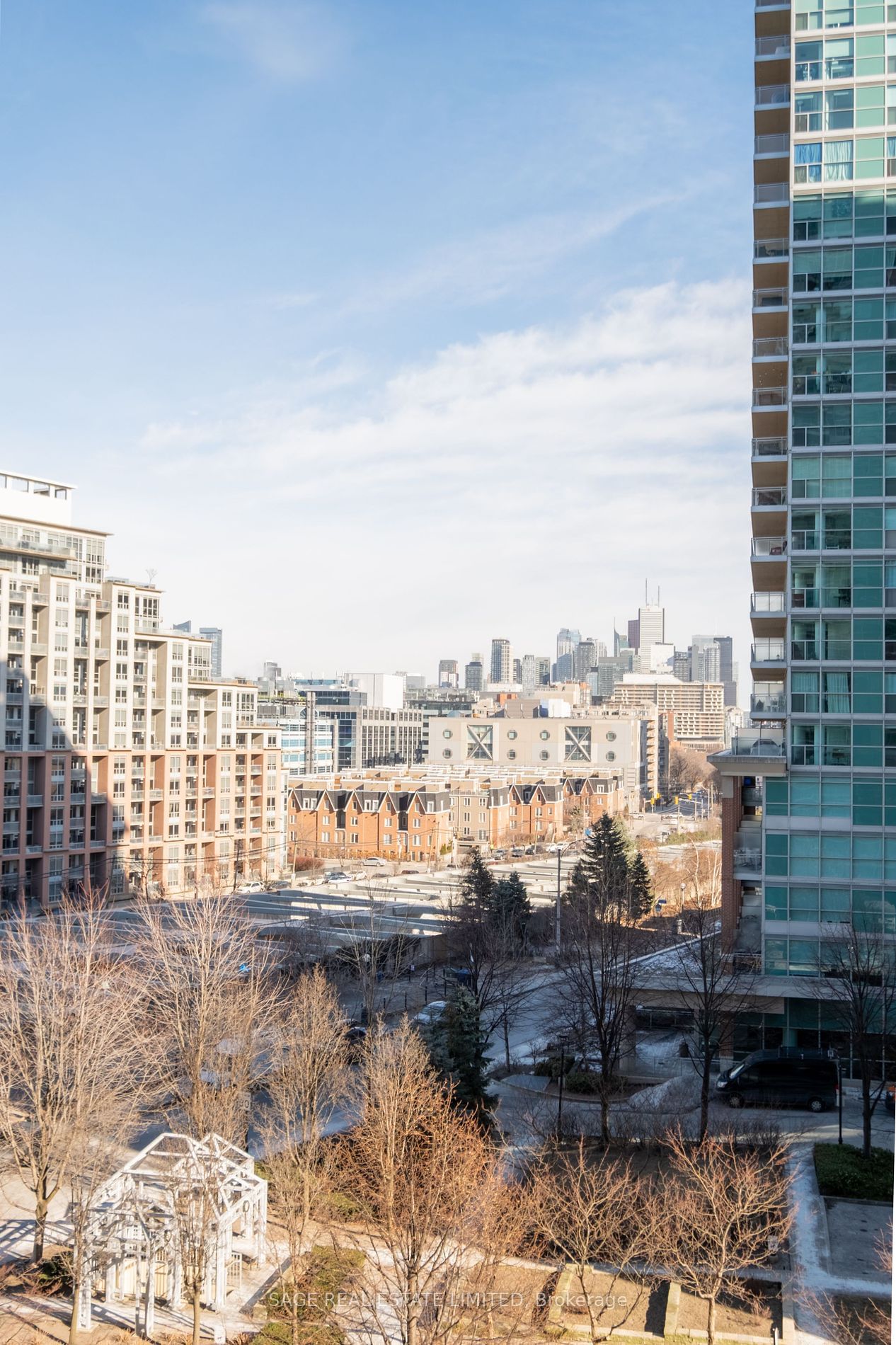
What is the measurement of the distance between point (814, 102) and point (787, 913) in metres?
17.7

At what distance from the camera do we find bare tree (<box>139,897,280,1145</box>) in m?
17.1

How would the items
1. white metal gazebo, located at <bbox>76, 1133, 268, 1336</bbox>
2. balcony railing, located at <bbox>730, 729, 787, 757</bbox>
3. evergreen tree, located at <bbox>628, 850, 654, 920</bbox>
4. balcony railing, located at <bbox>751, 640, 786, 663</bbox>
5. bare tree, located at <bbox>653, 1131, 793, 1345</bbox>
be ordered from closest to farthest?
bare tree, located at <bbox>653, 1131, 793, 1345</bbox>, white metal gazebo, located at <bbox>76, 1133, 268, 1336</bbox>, balcony railing, located at <bbox>730, 729, 787, 757</bbox>, balcony railing, located at <bbox>751, 640, 786, 663</bbox>, evergreen tree, located at <bbox>628, 850, 654, 920</bbox>

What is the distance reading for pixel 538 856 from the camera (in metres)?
71.6

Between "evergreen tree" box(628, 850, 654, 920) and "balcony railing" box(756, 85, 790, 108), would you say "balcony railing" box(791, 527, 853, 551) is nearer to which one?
"balcony railing" box(756, 85, 790, 108)

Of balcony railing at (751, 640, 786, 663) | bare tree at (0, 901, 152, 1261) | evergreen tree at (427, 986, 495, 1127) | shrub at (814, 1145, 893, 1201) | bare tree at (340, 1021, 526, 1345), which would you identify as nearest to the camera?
bare tree at (340, 1021, 526, 1345)

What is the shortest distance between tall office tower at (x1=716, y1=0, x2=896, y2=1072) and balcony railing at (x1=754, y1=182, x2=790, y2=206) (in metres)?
0.03

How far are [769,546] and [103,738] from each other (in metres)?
32.7

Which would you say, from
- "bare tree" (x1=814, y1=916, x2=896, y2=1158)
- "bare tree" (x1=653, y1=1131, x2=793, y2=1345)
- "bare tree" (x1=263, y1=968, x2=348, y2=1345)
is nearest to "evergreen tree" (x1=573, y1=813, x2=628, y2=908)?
"bare tree" (x1=814, y1=916, x2=896, y2=1158)

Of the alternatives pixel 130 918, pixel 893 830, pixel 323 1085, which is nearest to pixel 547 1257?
pixel 323 1085

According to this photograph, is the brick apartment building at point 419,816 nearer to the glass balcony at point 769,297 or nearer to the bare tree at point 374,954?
the bare tree at point 374,954

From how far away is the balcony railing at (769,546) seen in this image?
25.0 meters

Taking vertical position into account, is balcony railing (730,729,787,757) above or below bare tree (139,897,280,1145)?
above

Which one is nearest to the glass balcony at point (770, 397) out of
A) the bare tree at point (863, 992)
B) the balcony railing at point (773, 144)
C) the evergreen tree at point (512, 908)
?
the balcony railing at point (773, 144)

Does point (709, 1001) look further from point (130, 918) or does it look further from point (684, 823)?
point (684, 823)
